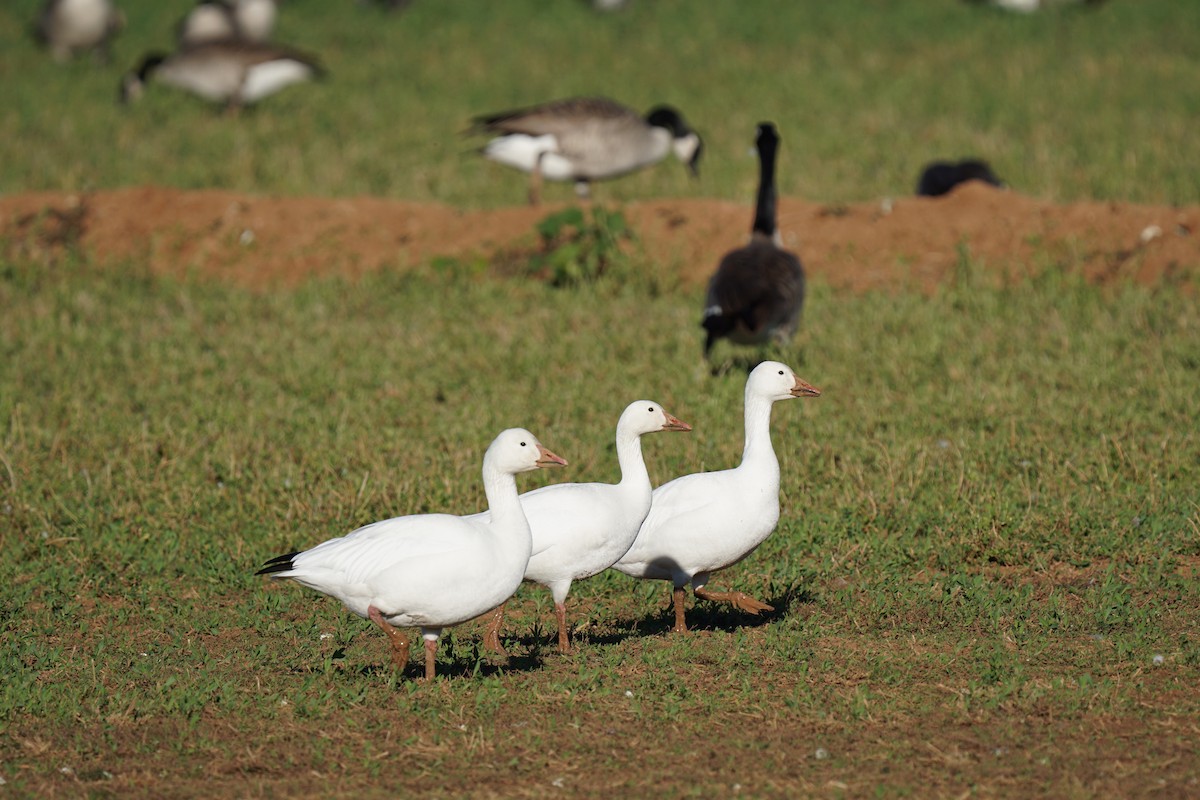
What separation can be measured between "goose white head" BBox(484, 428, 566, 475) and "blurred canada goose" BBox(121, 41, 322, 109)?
51.2 ft

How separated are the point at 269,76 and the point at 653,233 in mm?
8982

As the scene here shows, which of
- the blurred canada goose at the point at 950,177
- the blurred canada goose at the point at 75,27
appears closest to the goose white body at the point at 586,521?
the blurred canada goose at the point at 950,177

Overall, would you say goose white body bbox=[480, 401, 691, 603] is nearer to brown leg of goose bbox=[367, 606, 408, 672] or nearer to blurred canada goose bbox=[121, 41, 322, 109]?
brown leg of goose bbox=[367, 606, 408, 672]

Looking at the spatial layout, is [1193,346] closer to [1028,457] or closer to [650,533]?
[1028,457]

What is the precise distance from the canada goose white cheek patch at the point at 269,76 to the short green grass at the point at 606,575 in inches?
298

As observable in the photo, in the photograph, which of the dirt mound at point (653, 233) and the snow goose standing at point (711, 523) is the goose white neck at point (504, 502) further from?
the dirt mound at point (653, 233)

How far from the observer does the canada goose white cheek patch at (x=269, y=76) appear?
67.7 feet

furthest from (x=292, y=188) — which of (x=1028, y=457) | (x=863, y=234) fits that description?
(x=1028, y=457)

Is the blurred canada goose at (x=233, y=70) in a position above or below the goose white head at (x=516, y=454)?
above

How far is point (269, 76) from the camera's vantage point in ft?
68.3

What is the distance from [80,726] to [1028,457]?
223 inches

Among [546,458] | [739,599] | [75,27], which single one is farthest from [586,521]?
[75,27]

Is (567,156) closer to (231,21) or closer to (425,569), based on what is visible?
(425,569)

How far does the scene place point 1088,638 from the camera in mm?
6629
